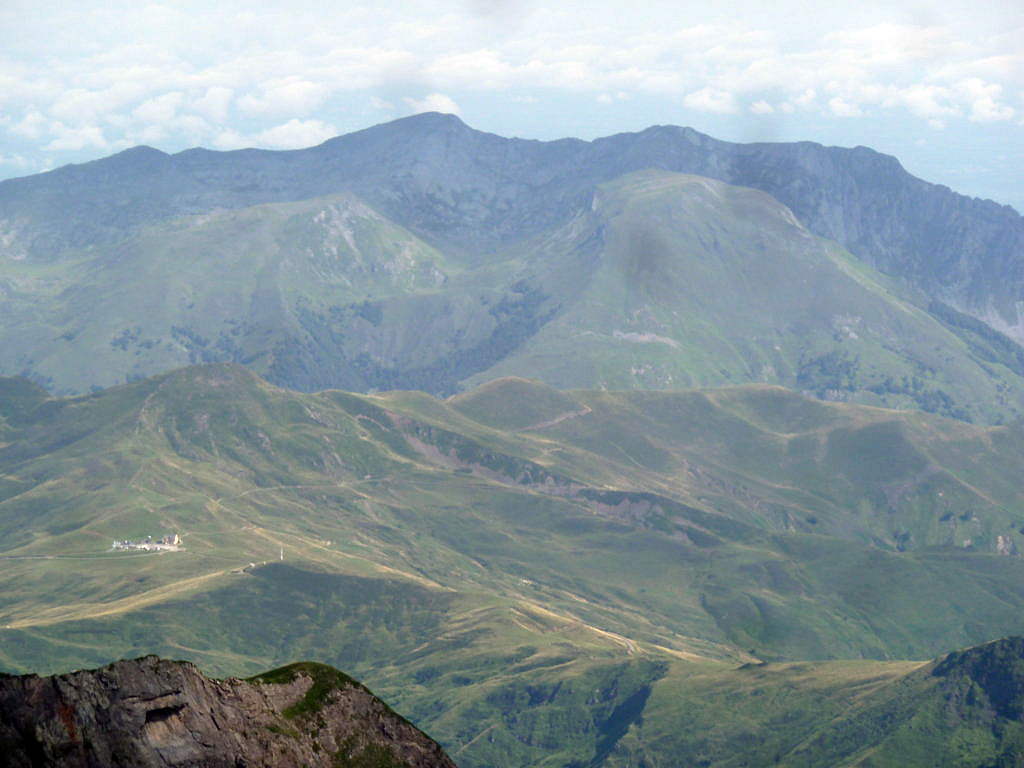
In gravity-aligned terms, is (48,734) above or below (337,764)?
above

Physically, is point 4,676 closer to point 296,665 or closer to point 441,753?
point 296,665

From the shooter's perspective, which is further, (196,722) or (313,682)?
(313,682)

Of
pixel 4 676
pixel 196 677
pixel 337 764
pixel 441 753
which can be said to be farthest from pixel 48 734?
pixel 441 753

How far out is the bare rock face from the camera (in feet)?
328

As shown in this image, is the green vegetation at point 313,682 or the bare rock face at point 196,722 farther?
the green vegetation at point 313,682

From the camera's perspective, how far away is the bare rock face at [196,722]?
328 ft

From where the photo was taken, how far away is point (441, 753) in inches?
5408

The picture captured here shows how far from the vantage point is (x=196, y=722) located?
368ft

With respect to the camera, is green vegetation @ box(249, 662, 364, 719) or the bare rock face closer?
the bare rock face

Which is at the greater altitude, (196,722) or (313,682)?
(196,722)

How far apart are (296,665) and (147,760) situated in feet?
Answer: 91.3

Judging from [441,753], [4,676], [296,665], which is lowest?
[441,753]

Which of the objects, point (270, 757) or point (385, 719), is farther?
point (385, 719)

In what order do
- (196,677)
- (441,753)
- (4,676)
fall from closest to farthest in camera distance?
(4,676)
(196,677)
(441,753)
